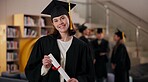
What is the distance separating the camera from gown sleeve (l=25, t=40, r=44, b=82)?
1662 millimetres

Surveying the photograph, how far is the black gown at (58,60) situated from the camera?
5.43 feet

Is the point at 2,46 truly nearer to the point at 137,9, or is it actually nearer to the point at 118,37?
the point at 118,37

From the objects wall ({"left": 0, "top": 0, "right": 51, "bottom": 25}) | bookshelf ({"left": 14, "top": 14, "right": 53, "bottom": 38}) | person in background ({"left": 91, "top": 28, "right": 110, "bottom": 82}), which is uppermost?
wall ({"left": 0, "top": 0, "right": 51, "bottom": 25})

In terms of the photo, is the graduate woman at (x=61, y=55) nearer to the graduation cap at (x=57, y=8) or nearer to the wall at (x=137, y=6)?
→ the graduation cap at (x=57, y=8)

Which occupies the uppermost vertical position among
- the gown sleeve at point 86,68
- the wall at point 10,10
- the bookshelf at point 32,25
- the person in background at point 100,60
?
the wall at point 10,10

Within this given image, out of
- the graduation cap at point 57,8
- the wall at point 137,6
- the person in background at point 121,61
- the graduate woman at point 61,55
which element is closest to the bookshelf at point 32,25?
the person in background at point 121,61

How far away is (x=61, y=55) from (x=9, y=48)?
322 centimetres

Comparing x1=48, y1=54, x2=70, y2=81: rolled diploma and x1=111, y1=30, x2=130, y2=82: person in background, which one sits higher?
x1=48, y1=54, x2=70, y2=81: rolled diploma

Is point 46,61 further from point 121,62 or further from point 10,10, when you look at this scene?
point 10,10

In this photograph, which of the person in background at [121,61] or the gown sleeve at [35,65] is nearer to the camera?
the gown sleeve at [35,65]

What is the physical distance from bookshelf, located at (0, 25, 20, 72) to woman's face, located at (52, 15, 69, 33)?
280 cm

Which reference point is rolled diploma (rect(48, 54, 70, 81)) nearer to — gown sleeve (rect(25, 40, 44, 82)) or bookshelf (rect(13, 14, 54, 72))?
gown sleeve (rect(25, 40, 44, 82))

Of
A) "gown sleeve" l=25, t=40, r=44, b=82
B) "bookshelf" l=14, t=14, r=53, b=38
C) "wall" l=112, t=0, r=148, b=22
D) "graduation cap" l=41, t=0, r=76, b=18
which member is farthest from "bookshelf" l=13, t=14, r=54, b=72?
"gown sleeve" l=25, t=40, r=44, b=82

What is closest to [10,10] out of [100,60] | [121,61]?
[100,60]
